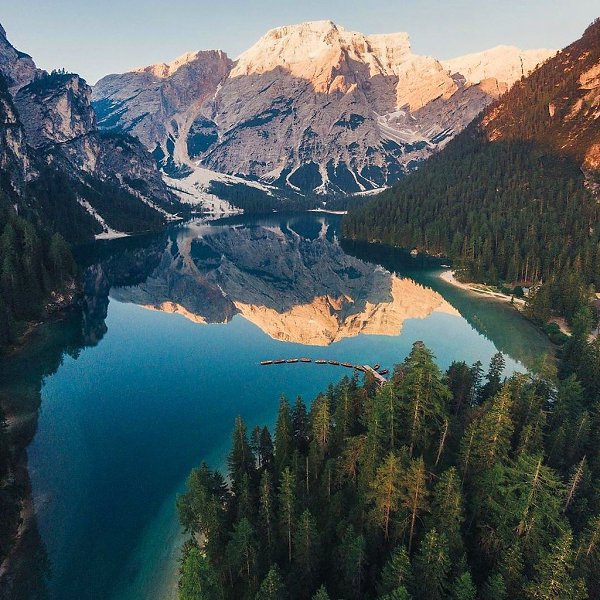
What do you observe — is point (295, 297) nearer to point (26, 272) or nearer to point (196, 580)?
point (26, 272)

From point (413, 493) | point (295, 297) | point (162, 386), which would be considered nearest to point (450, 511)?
point (413, 493)

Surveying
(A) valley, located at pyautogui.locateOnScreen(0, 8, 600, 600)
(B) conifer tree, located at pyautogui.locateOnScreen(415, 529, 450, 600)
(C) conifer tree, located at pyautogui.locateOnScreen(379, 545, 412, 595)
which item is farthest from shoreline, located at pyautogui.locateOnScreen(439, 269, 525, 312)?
(C) conifer tree, located at pyautogui.locateOnScreen(379, 545, 412, 595)

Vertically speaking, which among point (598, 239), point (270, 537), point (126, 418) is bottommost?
point (126, 418)

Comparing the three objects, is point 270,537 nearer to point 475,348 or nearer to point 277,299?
point 475,348

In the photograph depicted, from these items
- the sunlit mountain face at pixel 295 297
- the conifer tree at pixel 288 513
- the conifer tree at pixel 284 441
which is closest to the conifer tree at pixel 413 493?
the conifer tree at pixel 288 513

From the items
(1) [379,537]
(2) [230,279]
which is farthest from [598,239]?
(1) [379,537]

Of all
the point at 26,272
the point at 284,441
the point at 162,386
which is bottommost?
the point at 162,386
